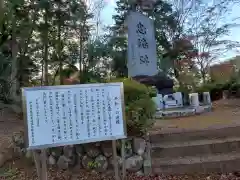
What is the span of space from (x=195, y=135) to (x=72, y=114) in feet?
6.60

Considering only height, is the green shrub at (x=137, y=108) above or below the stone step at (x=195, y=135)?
above

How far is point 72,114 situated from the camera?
8.57 feet

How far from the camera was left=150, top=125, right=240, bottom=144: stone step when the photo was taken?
149 inches

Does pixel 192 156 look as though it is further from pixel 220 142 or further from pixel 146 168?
pixel 146 168

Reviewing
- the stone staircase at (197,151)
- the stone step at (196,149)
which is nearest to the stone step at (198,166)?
the stone staircase at (197,151)

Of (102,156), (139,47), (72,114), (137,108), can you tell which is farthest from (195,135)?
(139,47)

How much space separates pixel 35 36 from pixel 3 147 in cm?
764

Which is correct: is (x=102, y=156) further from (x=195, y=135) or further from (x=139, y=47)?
(x=139, y=47)

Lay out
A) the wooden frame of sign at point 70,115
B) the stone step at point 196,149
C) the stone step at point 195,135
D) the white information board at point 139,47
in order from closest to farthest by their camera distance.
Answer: the wooden frame of sign at point 70,115 < the stone step at point 196,149 < the stone step at point 195,135 < the white information board at point 139,47

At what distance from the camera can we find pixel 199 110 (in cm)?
711

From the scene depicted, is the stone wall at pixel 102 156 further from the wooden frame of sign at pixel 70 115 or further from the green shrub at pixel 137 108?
the wooden frame of sign at pixel 70 115

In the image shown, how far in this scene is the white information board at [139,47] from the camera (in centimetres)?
773

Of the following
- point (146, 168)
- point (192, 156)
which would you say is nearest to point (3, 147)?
point (146, 168)

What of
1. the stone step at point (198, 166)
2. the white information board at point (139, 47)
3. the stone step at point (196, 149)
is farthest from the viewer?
the white information board at point (139, 47)
